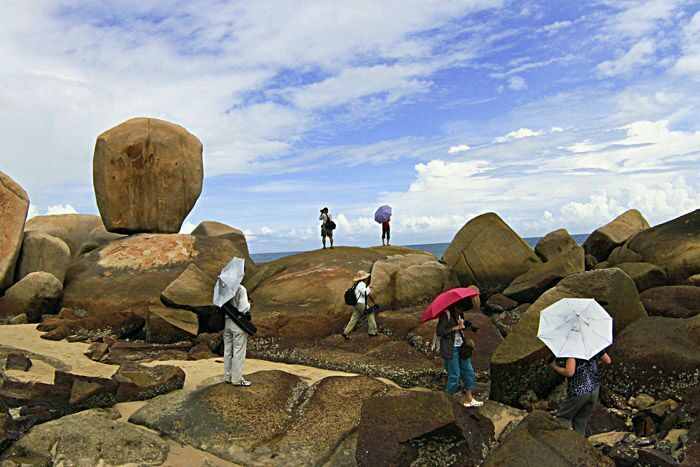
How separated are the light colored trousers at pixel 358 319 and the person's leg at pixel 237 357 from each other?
404 cm

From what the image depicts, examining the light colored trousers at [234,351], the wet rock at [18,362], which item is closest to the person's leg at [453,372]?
the light colored trousers at [234,351]

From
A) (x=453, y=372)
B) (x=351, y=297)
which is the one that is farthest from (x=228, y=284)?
(x=351, y=297)

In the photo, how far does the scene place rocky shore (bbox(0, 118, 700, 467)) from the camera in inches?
286

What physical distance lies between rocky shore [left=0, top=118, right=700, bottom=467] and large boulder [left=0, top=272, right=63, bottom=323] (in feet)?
0.17

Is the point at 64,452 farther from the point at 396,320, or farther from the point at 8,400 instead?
the point at 396,320

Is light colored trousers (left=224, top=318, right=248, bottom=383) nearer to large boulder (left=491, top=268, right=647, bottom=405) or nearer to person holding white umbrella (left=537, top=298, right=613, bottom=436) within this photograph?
large boulder (left=491, top=268, right=647, bottom=405)

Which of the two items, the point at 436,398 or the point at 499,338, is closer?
the point at 436,398

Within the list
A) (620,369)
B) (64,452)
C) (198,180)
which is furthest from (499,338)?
(198,180)

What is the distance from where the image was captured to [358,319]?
13.3 meters

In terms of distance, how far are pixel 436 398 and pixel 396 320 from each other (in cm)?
650

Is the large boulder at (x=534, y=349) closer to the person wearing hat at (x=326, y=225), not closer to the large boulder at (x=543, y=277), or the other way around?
the large boulder at (x=543, y=277)

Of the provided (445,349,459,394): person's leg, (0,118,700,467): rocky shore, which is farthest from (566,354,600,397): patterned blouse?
(445,349,459,394): person's leg

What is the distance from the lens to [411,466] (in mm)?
6801

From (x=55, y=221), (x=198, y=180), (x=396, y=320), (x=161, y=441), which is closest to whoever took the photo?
(x=161, y=441)
